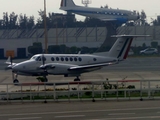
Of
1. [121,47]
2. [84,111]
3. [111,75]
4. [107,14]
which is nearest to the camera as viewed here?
[84,111]

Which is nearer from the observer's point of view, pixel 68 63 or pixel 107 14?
pixel 68 63

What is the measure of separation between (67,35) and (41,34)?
537 cm

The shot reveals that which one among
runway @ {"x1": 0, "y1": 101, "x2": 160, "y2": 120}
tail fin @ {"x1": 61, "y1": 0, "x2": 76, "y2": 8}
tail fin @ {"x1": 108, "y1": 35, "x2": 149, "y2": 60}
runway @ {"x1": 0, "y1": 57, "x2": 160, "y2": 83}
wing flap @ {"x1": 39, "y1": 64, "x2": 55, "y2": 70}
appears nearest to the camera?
runway @ {"x1": 0, "y1": 101, "x2": 160, "y2": 120}

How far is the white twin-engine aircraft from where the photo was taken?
36.3 metres

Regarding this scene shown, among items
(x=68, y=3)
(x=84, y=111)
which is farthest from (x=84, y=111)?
(x=68, y=3)

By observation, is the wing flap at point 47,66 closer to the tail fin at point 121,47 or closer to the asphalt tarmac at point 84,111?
the tail fin at point 121,47

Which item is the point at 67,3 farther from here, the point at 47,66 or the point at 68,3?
the point at 47,66

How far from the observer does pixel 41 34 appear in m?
97.6

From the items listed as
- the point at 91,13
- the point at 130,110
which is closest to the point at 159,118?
the point at 130,110

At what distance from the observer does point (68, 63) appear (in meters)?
38.0

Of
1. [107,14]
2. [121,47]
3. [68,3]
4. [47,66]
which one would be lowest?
[47,66]

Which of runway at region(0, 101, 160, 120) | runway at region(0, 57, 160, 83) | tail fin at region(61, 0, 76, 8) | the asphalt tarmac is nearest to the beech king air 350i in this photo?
tail fin at region(61, 0, 76, 8)

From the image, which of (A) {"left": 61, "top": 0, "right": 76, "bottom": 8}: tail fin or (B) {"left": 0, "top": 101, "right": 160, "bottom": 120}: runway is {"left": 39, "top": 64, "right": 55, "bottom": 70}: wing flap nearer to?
(B) {"left": 0, "top": 101, "right": 160, "bottom": 120}: runway

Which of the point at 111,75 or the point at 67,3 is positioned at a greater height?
the point at 67,3
